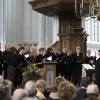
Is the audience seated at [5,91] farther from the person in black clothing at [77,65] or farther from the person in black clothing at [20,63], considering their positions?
the person in black clothing at [77,65]

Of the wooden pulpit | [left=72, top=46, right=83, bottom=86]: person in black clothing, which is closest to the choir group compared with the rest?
[left=72, top=46, right=83, bottom=86]: person in black clothing

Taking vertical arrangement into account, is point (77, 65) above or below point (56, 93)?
below

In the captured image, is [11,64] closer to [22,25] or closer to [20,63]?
[20,63]

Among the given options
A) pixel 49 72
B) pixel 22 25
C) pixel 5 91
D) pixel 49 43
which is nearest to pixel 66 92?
pixel 5 91

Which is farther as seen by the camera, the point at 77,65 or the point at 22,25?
the point at 22,25

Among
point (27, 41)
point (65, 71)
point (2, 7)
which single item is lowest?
point (65, 71)

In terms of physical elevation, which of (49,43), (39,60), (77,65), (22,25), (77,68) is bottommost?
(77,68)

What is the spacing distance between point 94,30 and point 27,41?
179 inches

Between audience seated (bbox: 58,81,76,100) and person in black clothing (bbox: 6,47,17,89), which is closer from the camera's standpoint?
audience seated (bbox: 58,81,76,100)

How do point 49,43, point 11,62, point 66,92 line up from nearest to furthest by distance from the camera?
point 66,92 → point 11,62 → point 49,43

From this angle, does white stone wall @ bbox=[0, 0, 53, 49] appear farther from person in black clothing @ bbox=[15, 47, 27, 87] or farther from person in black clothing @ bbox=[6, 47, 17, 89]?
person in black clothing @ bbox=[6, 47, 17, 89]

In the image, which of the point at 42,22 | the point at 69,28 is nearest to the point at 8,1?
the point at 42,22

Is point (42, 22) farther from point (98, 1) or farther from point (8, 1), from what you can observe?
point (98, 1)

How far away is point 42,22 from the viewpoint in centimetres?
1845
